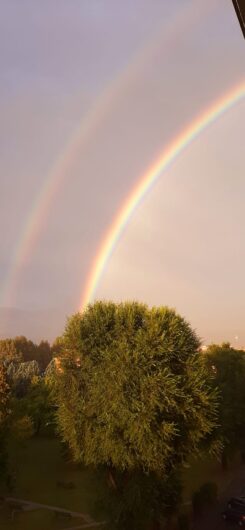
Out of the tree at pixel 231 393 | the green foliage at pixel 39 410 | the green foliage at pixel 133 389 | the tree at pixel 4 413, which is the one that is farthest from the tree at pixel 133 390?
the green foliage at pixel 39 410

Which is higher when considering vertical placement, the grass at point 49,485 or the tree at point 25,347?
the tree at point 25,347

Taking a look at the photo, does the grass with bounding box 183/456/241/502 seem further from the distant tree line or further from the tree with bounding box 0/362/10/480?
the tree with bounding box 0/362/10/480

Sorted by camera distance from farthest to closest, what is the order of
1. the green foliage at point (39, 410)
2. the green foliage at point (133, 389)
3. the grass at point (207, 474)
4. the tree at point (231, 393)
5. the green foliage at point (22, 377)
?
the green foliage at point (22, 377) < the green foliage at point (39, 410) < the tree at point (231, 393) < the grass at point (207, 474) < the green foliage at point (133, 389)

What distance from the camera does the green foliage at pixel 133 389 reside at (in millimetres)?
20219

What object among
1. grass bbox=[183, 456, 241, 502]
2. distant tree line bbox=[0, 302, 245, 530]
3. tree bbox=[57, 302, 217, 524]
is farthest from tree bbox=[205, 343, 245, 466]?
tree bbox=[57, 302, 217, 524]

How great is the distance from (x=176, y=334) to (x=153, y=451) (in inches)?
214

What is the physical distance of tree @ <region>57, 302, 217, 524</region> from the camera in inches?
797

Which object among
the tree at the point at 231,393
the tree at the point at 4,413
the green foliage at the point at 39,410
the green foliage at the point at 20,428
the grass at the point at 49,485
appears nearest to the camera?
the grass at the point at 49,485

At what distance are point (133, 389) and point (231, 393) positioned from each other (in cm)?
2403

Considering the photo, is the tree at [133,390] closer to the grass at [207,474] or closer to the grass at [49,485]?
the grass at [49,485]

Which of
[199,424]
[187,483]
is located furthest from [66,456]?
[199,424]

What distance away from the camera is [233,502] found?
Result: 84.7ft

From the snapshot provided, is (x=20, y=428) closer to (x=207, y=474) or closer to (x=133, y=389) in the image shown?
(x=207, y=474)

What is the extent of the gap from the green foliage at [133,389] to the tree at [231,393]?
47.4 ft
